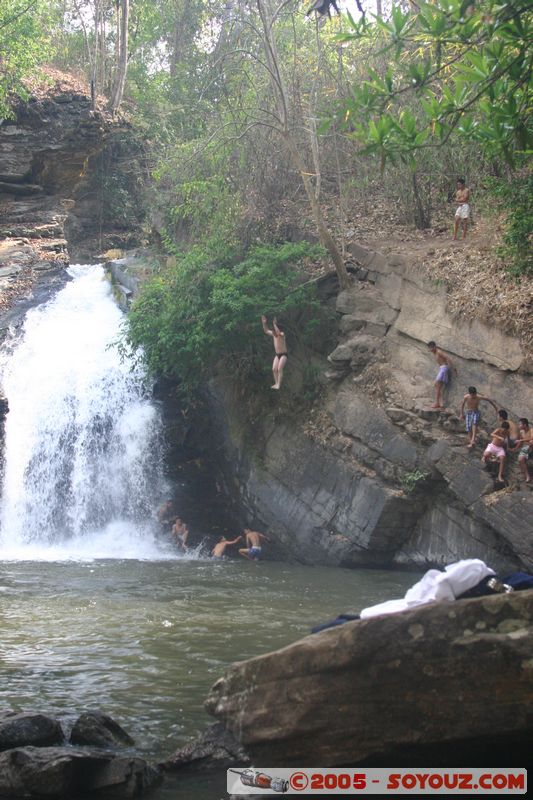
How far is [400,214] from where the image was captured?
19375mm

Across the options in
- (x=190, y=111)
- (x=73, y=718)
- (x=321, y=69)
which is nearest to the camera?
(x=73, y=718)

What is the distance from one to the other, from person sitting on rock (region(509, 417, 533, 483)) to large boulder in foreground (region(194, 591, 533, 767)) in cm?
860

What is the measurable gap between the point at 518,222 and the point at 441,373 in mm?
2925

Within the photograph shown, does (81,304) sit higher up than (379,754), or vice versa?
(81,304)

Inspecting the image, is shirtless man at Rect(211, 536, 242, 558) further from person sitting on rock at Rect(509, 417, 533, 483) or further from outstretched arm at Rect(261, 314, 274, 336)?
person sitting on rock at Rect(509, 417, 533, 483)

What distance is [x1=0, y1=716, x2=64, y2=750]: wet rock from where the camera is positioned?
5.70m

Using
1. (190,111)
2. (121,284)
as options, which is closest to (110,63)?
(190,111)

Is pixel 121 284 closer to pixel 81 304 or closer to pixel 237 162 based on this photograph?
pixel 81 304

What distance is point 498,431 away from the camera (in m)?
13.3

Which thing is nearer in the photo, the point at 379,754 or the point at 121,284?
the point at 379,754

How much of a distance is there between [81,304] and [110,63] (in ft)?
57.2

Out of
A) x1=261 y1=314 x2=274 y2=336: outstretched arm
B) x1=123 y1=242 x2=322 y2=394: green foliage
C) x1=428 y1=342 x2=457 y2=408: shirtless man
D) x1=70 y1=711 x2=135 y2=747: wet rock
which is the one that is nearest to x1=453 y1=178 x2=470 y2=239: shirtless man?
x1=123 y1=242 x2=322 y2=394: green foliage

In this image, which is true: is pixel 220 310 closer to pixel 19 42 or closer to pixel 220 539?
pixel 220 539

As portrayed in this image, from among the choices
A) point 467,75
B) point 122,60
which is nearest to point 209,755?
point 467,75
